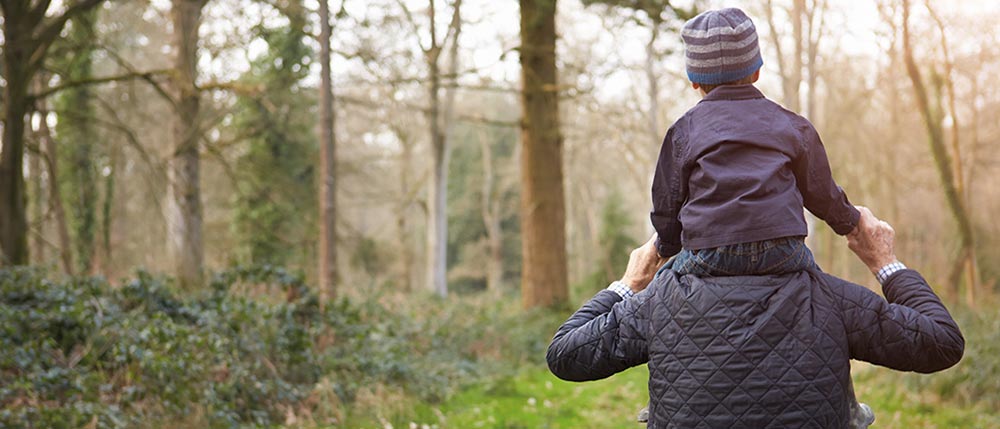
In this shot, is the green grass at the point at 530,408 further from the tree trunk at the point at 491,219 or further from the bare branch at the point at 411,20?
the tree trunk at the point at 491,219

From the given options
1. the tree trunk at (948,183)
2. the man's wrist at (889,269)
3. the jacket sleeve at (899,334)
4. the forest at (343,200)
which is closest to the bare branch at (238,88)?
the forest at (343,200)

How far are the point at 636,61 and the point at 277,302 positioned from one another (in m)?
19.0

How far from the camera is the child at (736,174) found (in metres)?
2.00

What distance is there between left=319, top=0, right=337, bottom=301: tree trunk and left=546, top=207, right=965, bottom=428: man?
23.6ft

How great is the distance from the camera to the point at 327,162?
926 cm

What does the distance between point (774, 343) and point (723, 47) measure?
2.41 feet

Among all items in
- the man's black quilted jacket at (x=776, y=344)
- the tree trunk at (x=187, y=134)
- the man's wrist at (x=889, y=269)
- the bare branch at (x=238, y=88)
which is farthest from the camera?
the bare branch at (x=238, y=88)

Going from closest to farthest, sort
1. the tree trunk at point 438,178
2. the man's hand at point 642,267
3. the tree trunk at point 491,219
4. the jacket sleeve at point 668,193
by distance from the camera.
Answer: the jacket sleeve at point 668,193
the man's hand at point 642,267
the tree trunk at point 438,178
the tree trunk at point 491,219

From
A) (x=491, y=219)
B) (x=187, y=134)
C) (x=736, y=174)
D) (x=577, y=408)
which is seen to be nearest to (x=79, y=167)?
(x=187, y=134)

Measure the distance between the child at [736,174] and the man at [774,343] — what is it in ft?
0.23

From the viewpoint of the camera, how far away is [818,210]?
85.5 inches

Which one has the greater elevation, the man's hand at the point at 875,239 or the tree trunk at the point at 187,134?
the tree trunk at the point at 187,134

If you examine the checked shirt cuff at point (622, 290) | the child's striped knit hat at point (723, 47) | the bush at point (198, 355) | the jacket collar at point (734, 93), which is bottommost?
the bush at point (198, 355)

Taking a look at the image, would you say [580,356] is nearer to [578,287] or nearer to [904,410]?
[904,410]
